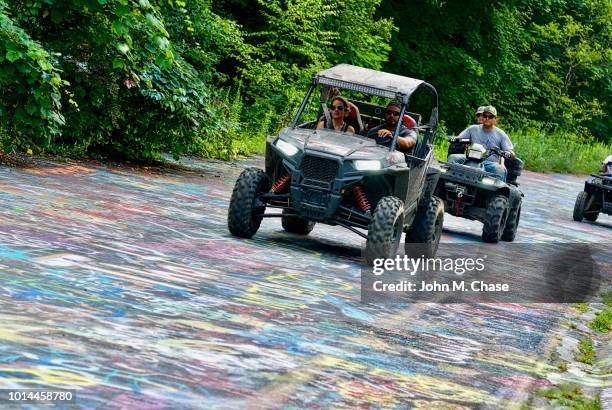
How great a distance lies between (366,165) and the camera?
11953 millimetres

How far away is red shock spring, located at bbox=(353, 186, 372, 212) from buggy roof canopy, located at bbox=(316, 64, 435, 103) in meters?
1.10

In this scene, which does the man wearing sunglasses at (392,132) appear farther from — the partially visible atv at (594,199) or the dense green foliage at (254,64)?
the partially visible atv at (594,199)

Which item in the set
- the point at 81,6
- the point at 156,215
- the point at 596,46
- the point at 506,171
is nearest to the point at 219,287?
the point at 156,215

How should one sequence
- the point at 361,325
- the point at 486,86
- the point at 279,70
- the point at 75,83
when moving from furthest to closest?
the point at 486,86 < the point at 279,70 < the point at 75,83 < the point at 361,325

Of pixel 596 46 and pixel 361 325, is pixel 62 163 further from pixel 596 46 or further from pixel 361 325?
pixel 596 46

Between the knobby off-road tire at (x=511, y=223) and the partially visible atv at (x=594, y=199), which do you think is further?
the partially visible atv at (x=594, y=199)

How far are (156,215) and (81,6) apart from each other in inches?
152

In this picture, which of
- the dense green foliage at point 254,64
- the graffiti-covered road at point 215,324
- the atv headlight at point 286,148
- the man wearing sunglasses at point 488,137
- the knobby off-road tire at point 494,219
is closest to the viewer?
the graffiti-covered road at point 215,324

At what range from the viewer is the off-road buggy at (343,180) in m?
11.9

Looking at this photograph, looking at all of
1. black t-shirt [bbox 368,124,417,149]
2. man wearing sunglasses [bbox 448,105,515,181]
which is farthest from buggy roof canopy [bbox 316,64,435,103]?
man wearing sunglasses [bbox 448,105,515,181]

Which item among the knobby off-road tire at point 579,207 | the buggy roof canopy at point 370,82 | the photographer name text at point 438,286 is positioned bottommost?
the knobby off-road tire at point 579,207

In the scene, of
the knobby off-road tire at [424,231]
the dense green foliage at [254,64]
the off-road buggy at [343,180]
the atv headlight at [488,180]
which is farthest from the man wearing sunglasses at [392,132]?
the atv headlight at [488,180]

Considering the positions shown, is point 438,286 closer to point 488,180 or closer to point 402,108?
point 402,108

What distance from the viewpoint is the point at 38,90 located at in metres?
14.2
